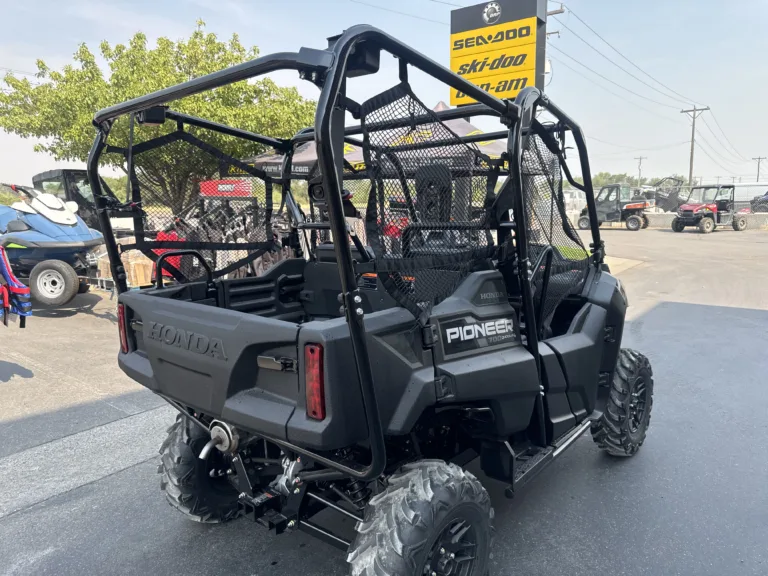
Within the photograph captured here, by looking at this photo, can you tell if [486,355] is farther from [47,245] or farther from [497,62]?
[497,62]

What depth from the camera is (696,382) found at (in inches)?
220

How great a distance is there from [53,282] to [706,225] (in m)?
26.0

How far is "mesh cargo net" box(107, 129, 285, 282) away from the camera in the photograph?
9.81 feet

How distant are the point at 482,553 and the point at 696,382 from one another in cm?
420

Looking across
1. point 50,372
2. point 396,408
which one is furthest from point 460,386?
point 50,372

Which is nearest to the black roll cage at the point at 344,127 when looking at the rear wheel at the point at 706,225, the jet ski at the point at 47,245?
the jet ski at the point at 47,245

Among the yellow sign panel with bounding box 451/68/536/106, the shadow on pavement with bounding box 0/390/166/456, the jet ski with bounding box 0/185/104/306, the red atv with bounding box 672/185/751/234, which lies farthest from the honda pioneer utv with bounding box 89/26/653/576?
the red atv with bounding box 672/185/751/234

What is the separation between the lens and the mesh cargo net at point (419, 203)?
2.09 m

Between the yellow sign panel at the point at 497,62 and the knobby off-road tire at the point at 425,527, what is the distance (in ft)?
35.1

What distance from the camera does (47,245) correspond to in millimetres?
9109

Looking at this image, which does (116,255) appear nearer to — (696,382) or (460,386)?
(460,386)

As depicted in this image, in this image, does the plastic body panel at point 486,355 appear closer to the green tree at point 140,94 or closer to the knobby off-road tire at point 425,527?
the knobby off-road tire at point 425,527

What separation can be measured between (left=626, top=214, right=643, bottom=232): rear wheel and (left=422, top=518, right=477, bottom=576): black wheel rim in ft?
94.6

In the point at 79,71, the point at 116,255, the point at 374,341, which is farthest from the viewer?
the point at 79,71
